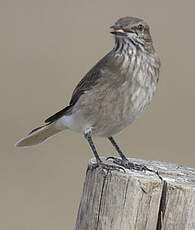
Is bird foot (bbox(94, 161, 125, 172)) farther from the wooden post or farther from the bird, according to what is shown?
the bird

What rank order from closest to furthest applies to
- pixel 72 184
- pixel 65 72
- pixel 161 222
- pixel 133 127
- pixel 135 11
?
pixel 161 222, pixel 72 184, pixel 133 127, pixel 65 72, pixel 135 11

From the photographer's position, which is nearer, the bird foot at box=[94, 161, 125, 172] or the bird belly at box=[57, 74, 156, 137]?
the bird foot at box=[94, 161, 125, 172]

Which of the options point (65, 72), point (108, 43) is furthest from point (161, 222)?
point (108, 43)

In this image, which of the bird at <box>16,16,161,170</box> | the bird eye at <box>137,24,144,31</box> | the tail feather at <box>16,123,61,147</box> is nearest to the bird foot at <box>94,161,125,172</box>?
the bird at <box>16,16,161,170</box>

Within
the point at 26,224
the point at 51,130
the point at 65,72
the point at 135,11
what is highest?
the point at 135,11

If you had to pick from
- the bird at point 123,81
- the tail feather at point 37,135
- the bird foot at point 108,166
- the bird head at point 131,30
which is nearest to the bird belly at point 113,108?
the bird at point 123,81

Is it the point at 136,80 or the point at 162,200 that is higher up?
the point at 136,80

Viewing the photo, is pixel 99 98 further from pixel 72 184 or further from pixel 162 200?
pixel 72 184

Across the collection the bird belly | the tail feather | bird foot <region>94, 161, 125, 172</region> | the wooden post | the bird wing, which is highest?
the bird wing
